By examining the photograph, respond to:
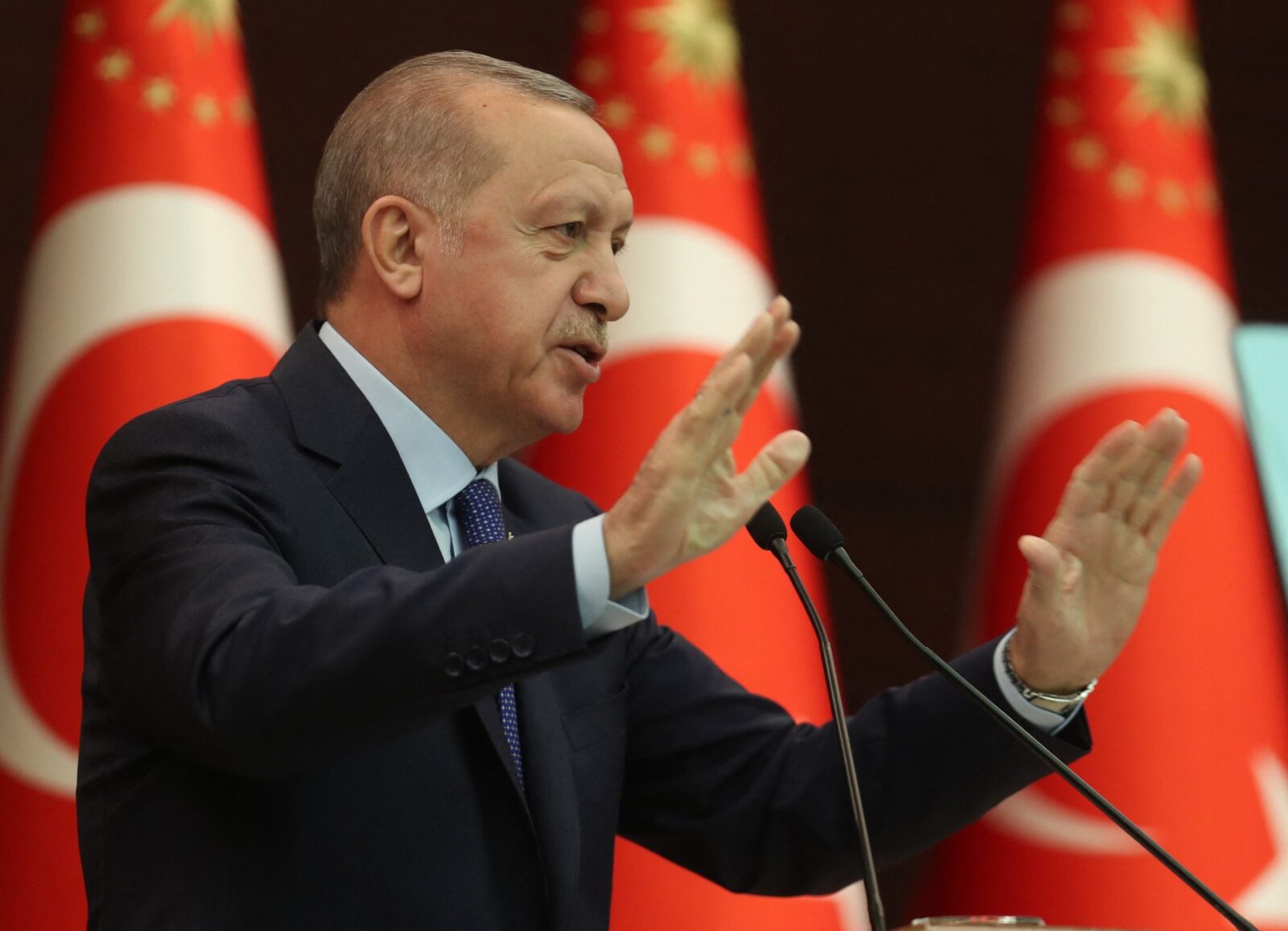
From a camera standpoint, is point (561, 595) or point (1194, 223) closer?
point (561, 595)

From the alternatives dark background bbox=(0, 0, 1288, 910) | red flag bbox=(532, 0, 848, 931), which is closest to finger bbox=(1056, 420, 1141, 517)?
red flag bbox=(532, 0, 848, 931)

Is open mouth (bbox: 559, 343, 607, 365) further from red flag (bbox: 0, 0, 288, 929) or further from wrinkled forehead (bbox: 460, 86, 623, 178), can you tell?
red flag (bbox: 0, 0, 288, 929)

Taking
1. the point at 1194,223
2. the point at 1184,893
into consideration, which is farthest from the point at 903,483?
the point at 1184,893

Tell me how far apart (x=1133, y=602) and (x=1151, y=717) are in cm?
133

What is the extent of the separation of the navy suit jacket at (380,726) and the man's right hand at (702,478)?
76mm

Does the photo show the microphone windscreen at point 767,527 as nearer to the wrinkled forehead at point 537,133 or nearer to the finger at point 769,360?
the finger at point 769,360

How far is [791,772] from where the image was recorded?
2.15 metres

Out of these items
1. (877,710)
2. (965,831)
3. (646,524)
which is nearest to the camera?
(646,524)

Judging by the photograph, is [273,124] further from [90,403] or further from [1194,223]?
[1194,223]

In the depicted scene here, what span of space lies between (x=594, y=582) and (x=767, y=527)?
34cm

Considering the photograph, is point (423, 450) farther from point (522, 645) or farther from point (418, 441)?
point (522, 645)

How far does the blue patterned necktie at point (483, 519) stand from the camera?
1.90 meters

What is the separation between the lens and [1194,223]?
138 inches

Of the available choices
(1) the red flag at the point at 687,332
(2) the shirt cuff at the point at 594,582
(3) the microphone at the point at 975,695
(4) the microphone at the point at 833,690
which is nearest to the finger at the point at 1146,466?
(3) the microphone at the point at 975,695
